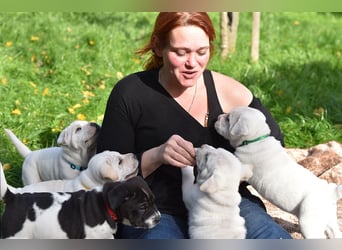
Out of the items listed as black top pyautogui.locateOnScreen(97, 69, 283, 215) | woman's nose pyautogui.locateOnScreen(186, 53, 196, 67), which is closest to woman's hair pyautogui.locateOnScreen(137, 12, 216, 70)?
woman's nose pyautogui.locateOnScreen(186, 53, 196, 67)

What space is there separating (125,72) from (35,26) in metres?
1.37

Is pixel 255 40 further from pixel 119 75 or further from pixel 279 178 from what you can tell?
pixel 279 178

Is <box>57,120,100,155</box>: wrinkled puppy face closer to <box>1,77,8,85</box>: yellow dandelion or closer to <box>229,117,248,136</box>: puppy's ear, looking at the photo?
<box>229,117,248,136</box>: puppy's ear

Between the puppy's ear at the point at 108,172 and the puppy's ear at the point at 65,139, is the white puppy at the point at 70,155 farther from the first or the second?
the puppy's ear at the point at 108,172

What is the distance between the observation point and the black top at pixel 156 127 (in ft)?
7.89

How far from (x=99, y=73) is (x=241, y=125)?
337 cm

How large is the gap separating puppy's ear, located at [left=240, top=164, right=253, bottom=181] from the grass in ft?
5.16

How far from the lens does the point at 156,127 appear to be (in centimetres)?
244

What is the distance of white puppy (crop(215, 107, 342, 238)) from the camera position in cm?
226

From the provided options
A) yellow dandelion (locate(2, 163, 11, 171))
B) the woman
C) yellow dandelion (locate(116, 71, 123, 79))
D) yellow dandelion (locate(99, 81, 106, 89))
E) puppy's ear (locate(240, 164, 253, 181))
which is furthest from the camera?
yellow dandelion (locate(116, 71, 123, 79))

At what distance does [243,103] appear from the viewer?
252cm

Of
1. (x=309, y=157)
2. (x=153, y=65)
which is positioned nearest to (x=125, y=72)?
(x=309, y=157)

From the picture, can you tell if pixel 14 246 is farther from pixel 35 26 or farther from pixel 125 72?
pixel 35 26

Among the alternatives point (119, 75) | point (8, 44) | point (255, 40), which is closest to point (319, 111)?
point (255, 40)
